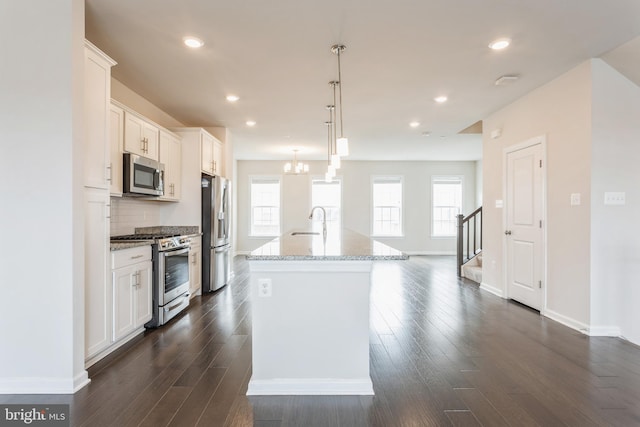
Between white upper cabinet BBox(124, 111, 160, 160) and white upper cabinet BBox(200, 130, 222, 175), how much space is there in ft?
3.01

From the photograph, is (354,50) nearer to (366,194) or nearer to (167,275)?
(167,275)

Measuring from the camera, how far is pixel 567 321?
3.66m

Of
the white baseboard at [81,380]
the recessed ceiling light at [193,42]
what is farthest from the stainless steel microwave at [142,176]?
the white baseboard at [81,380]

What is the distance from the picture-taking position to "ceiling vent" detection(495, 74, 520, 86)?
12.4 feet

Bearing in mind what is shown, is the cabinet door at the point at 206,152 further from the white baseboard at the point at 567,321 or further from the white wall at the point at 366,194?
the white baseboard at the point at 567,321

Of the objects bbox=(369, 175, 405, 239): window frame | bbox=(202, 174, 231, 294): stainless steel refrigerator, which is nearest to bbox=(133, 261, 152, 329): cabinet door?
bbox=(202, 174, 231, 294): stainless steel refrigerator

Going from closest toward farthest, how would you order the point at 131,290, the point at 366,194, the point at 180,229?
the point at 131,290
the point at 180,229
the point at 366,194

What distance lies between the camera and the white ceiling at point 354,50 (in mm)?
2588

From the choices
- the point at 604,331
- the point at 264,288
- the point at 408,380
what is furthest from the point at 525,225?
the point at 264,288

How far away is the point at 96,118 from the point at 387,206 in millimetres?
8012

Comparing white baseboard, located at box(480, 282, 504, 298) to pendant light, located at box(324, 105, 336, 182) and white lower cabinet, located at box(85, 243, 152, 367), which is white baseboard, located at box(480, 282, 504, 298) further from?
white lower cabinet, located at box(85, 243, 152, 367)

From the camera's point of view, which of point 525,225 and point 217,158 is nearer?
point 525,225

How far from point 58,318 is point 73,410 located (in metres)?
0.60

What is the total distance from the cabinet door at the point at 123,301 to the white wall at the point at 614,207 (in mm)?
4451
